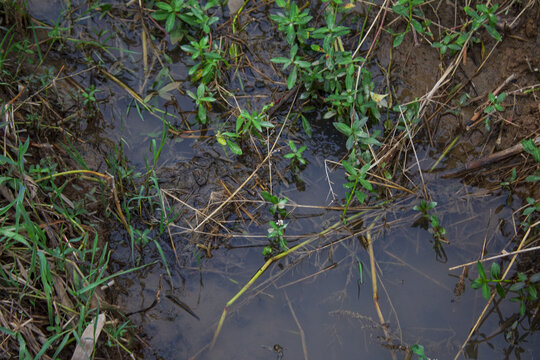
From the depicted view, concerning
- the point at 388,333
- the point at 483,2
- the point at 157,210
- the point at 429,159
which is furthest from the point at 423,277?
the point at 483,2

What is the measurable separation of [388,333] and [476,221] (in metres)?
0.92

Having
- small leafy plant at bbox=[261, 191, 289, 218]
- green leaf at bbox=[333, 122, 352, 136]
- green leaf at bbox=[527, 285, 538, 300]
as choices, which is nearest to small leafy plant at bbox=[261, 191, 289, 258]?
small leafy plant at bbox=[261, 191, 289, 218]

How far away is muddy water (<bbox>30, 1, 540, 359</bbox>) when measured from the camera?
2.68 m

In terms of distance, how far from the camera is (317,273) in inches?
112

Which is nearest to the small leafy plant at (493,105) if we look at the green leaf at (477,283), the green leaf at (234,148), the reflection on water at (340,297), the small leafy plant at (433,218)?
the reflection on water at (340,297)

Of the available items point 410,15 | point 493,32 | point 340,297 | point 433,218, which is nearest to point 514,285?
point 433,218

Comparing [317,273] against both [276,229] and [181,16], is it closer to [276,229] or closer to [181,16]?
[276,229]

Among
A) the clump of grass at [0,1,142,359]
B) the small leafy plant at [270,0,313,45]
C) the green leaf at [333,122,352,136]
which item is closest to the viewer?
the clump of grass at [0,1,142,359]

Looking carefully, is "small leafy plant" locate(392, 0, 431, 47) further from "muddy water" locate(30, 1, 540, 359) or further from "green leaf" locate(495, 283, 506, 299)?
"green leaf" locate(495, 283, 506, 299)

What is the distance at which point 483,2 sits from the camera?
10.5 ft

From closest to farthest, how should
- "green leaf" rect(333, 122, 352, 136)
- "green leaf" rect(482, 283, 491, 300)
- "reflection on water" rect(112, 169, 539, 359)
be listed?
"green leaf" rect(482, 283, 491, 300) → "reflection on water" rect(112, 169, 539, 359) → "green leaf" rect(333, 122, 352, 136)

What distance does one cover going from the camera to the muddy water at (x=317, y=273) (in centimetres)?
268

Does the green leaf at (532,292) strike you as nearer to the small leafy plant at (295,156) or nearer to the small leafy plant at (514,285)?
the small leafy plant at (514,285)

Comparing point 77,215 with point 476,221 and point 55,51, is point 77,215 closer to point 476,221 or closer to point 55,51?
point 55,51
